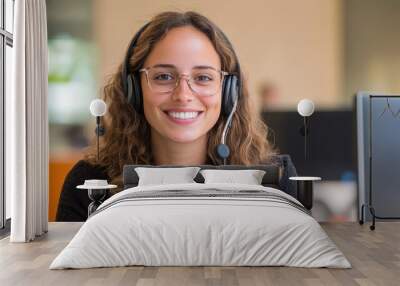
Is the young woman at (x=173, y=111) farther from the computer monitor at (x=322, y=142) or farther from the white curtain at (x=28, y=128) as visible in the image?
the white curtain at (x=28, y=128)

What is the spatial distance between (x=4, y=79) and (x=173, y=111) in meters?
1.73

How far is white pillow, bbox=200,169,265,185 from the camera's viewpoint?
619 centimetres

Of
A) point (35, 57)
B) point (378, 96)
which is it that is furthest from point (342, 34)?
point (35, 57)

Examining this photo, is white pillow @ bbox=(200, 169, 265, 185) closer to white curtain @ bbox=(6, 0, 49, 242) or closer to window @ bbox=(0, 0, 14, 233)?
white curtain @ bbox=(6, 0, 49, 242)

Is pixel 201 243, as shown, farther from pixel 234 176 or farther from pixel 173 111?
pixel 173 111

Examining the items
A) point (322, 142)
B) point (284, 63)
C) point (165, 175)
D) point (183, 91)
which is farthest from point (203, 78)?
point (322, 142)

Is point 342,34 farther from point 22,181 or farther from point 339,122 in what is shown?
point 22,181

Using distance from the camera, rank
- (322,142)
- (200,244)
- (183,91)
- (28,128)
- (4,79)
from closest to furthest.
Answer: (200,244), (28,128), (4,79), (183,91), (322,142)

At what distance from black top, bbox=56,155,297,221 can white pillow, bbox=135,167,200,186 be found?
63 cm

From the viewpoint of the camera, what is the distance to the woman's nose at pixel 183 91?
21.9 feet

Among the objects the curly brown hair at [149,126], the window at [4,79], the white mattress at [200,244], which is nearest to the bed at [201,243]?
the white mattress at [200,244]

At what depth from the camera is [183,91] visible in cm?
667

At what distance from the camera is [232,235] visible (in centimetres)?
430

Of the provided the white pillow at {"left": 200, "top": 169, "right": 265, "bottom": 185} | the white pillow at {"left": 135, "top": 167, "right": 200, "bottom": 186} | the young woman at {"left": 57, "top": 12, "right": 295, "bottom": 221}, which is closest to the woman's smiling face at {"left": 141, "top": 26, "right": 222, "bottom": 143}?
the young woman at {"left": 57, "top": 12, "right": 295, "bottom": 221}
